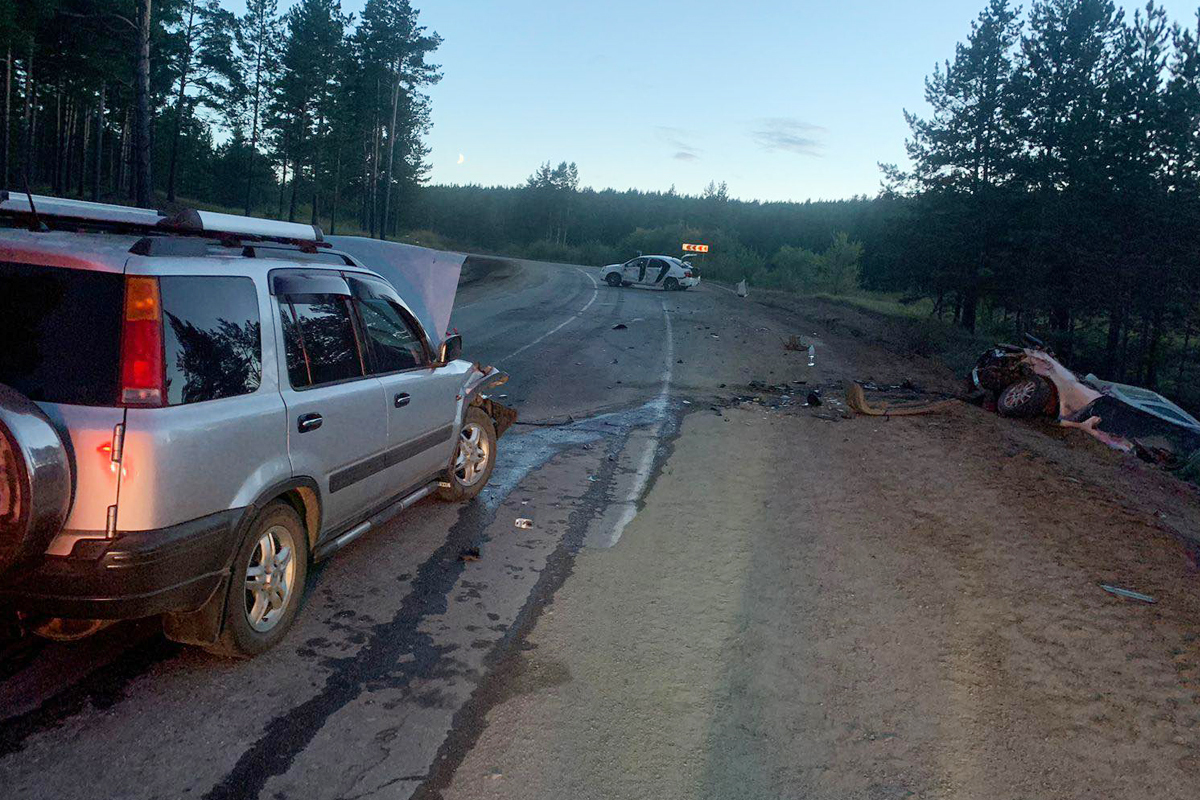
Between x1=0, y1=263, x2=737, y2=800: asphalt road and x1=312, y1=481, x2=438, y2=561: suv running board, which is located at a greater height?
x1=312, y1=481, x2=438, y2=561: suv running board

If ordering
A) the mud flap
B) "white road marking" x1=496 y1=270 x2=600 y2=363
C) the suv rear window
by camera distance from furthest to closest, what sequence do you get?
"white road marking" x1=496 y1=270 x2=600 y2=363 < the mud flap < the suv rear window

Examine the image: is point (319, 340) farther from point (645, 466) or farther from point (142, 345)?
point (645, 466)

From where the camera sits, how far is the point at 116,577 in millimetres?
3254

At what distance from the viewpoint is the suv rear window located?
10.6 feet

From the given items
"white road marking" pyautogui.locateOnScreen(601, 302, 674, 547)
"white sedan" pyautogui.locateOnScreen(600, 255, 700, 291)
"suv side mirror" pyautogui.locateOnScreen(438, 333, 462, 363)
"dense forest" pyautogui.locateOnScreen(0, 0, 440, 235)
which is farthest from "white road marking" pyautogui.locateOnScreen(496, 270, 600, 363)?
"dense forest" pyautogui.locateOnScreen(0, 0, 440, 235)

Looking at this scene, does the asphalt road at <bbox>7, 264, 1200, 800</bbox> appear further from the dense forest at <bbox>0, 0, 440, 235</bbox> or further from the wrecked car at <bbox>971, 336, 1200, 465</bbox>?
the dense forest at <bbox>0, 0, 440, 235</bbox>

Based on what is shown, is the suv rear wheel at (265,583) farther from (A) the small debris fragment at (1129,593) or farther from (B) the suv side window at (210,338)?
(A) the small debris fragment at (1129,593)

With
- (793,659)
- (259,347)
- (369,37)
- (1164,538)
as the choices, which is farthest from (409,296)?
(369,37)

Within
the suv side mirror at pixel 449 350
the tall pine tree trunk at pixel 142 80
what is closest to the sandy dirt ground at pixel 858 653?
the suv side mirror at pixel 449 350

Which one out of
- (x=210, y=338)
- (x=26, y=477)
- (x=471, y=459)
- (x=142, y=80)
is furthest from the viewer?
(x=142, y=80)

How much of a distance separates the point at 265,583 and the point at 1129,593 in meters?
5.48

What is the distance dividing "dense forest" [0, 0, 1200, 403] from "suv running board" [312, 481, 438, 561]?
2.25 m

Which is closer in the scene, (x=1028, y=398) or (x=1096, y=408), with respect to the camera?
(x=1096, y=408)

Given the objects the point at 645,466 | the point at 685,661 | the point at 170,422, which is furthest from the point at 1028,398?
the point at 170,422
